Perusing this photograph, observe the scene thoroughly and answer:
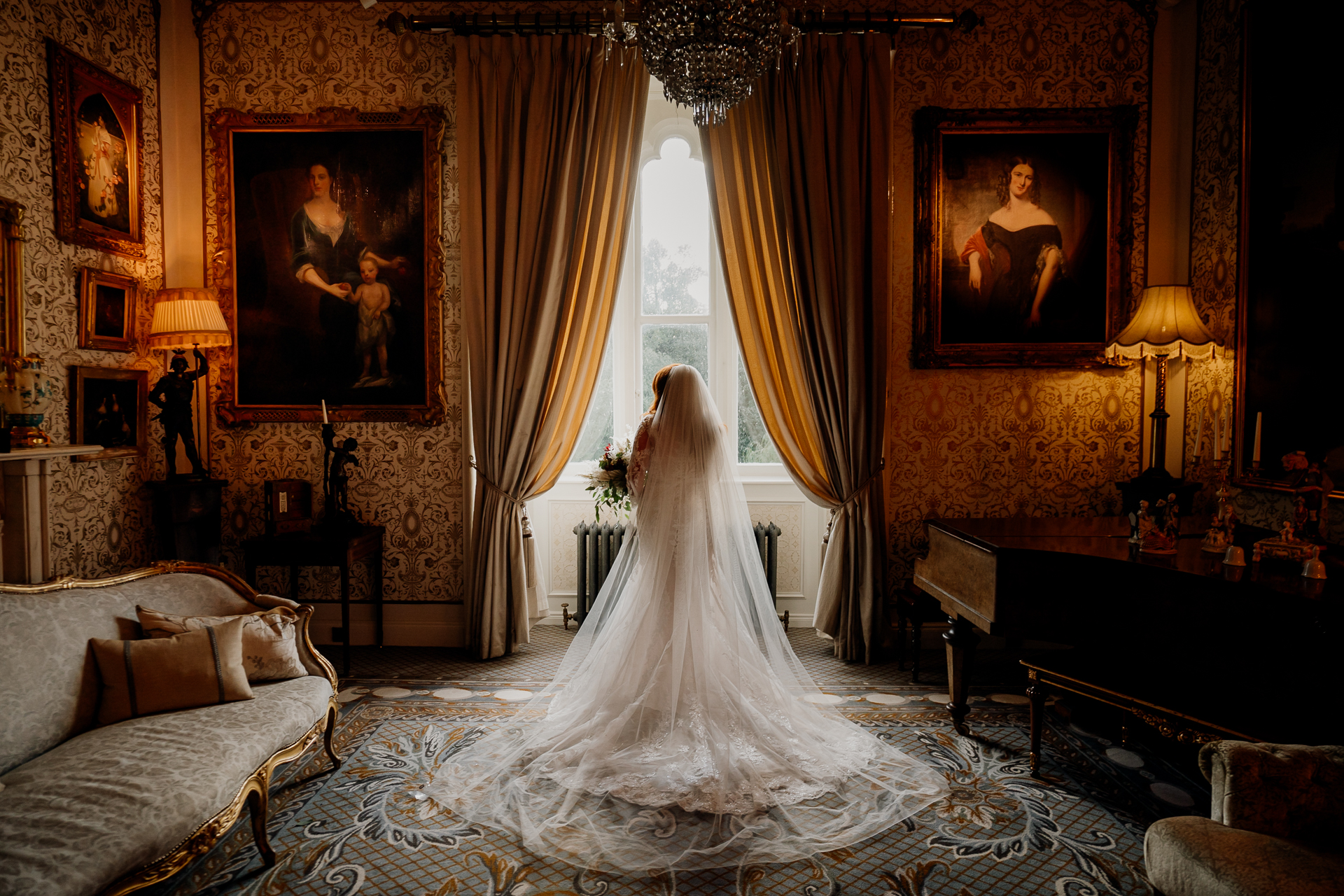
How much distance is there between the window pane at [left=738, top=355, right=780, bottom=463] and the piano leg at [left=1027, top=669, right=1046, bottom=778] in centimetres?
261

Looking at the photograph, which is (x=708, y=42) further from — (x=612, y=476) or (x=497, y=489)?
(x=497, y=489)

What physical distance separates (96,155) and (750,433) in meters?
4.37

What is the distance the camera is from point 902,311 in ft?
16.3

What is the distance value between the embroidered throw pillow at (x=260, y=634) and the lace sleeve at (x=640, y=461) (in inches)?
63.7

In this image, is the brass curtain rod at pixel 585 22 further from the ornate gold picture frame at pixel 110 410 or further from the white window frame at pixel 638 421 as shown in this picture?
the ornate gold picture frame at pixel 110 410

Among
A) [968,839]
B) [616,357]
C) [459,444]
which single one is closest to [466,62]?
[616,357]

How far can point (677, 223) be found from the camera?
5.51 meters

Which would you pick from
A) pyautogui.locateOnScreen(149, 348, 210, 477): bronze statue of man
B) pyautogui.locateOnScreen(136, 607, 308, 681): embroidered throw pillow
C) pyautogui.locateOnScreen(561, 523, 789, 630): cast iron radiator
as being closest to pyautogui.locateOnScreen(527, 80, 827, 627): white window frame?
pyautogui.locateOnScreen(561, 523, 789, 630): cast iron radiator

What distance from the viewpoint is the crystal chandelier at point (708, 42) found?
2.69m

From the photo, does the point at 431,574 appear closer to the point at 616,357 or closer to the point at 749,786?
the point at 616,357

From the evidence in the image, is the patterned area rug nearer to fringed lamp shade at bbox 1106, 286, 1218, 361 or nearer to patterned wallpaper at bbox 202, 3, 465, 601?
patterned wallpaper at bbox 202, 3, 465, 601

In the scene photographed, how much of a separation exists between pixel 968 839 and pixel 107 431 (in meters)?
4.90

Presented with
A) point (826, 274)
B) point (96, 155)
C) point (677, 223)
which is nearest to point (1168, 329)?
point (826, 274)

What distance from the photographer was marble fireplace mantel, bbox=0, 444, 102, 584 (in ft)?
11.8
